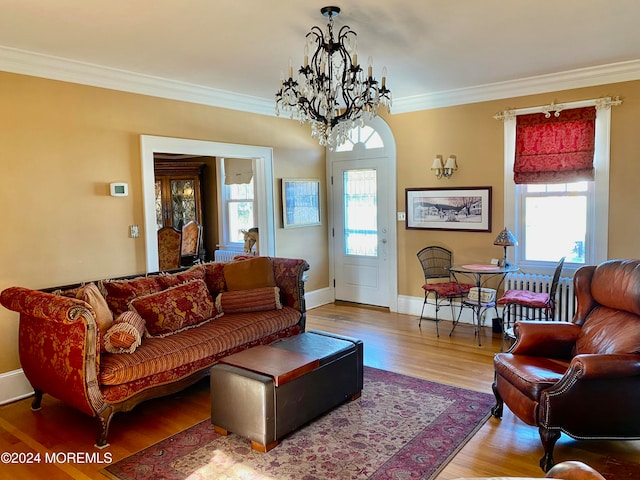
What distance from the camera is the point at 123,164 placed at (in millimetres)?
4387

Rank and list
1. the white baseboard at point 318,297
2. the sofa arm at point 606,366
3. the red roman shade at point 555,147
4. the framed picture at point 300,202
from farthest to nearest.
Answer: the white baseboard at point 318,297 → the framed picture at point 300,202 → the red roman shade at point 555,147 → the sofa arm at point 606,366

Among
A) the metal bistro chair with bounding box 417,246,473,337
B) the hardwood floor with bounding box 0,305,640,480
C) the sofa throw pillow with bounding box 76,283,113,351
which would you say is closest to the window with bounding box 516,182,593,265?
the metal bistro chair with bounding box 417,246,473,337

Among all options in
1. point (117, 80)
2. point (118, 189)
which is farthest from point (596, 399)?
point (117, 80)

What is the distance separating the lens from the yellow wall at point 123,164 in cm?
374

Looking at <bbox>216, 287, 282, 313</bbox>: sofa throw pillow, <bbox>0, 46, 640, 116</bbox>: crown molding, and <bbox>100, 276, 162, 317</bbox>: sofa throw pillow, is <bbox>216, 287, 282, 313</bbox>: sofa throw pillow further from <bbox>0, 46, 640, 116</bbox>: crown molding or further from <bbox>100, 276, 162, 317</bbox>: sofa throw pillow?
<bbox>0, 46, 640, 116</bbox>: crown molding

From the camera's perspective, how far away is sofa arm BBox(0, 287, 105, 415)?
2.89 meters

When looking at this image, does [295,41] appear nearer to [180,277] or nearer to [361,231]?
[180,277]

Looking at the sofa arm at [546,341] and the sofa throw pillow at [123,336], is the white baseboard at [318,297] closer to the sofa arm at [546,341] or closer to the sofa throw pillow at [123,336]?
the sofa throw pillow at [123,336]

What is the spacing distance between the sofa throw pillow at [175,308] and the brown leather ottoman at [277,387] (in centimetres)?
75

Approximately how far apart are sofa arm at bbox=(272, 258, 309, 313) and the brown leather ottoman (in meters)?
1.07

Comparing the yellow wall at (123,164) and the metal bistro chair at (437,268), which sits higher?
the yellow wall at (123,164)

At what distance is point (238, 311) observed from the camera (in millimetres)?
4234

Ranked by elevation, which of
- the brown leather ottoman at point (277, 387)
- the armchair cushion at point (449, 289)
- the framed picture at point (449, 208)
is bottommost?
the brown leather ottoman at point (277, 387)

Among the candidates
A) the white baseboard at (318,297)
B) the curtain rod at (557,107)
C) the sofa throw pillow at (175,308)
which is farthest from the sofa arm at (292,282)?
the curtain rod at (557,107)
